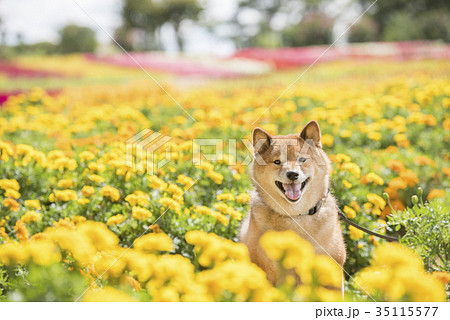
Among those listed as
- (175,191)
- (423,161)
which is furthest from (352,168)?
(175,191)

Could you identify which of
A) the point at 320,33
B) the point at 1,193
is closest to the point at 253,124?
the point at 320,33

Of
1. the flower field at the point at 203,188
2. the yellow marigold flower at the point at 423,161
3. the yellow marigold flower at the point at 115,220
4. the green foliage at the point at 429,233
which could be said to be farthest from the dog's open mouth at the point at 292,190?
the yellow marigold flower at the point at 423,161

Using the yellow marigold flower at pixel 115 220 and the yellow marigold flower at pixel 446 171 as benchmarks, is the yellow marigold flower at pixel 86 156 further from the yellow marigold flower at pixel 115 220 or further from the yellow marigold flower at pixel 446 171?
the yellow marigold flower at pixel 446 171

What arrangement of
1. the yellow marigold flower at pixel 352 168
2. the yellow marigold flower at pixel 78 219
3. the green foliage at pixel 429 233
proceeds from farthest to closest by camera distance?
the yellow marigold flower at pixel 352 168
the yellow marigold flower at pixel 78 219
the green foliage at pixel 429 233

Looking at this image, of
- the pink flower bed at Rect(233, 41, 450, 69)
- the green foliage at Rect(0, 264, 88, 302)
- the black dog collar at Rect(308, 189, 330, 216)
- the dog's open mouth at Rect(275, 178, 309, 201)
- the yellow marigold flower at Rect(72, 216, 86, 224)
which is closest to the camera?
the green foliage at Rect(0, 264, 88, 302)

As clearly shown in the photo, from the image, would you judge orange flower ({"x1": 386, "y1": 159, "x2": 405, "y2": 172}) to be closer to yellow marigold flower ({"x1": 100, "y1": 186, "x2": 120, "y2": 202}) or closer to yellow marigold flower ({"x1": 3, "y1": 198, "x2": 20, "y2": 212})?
yellow marigold flower ({"x1": 100, "y1": 186, "x2": 120, "y2": 202})

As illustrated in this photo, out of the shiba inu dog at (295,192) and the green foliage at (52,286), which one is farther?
the shiba inu dog at (295,192)

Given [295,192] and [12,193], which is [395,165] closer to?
[295,192]

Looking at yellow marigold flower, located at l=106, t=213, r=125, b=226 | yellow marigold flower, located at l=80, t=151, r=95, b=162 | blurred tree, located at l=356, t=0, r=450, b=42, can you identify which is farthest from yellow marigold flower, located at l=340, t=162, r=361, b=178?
yellow marigold flower, located at l=80, t=151, r=95, b=162

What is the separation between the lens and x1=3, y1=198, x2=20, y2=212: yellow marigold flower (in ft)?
8.12

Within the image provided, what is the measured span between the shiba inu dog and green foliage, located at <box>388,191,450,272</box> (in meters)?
0.35

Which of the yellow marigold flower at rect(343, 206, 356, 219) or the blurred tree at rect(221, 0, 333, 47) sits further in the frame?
the blurred tree at rect(221, 0, 333, 47)

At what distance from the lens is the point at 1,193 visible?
2.85 m

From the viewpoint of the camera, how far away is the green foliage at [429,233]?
2111 millimetres
